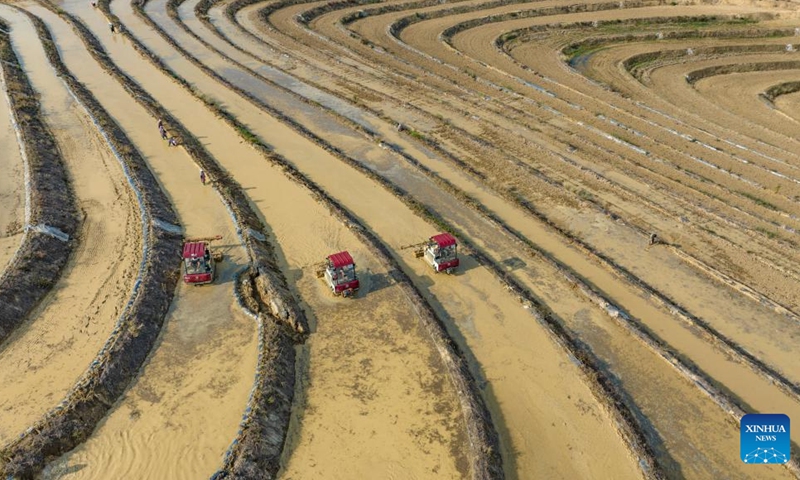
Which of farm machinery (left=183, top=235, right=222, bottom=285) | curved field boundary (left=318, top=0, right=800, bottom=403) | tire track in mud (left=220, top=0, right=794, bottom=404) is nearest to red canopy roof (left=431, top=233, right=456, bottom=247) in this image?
curved field boundary (left=318, top=0, right=800, bottom=403)

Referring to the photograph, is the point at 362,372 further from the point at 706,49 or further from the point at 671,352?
the point at 706,49

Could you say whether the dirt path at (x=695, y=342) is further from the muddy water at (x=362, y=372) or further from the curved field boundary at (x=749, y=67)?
the curved field boundary at (x=749, y=67)

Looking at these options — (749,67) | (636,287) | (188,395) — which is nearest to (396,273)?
(188,395)

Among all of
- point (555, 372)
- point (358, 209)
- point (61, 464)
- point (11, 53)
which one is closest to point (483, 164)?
point (358, 209)

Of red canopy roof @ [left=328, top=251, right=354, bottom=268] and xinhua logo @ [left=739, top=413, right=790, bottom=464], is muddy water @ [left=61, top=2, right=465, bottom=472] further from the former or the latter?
xinhua logo @ [left=739, top=413, right=790, bottom=464]

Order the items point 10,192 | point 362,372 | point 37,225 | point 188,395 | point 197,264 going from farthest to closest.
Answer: point 10,192 < point 37,225 < point 197,264 < point 362,372 < point 188,395

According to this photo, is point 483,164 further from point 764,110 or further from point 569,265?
point 764,110
